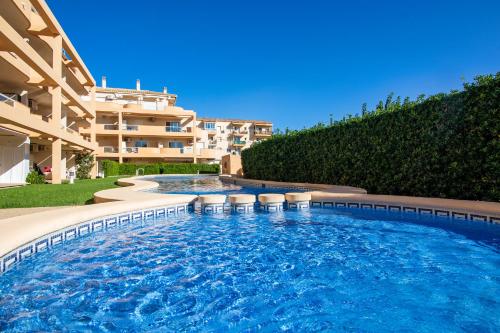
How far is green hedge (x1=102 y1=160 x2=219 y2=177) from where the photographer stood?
38281 millimetres

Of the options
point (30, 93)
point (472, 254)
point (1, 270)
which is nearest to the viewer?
point (1, 270)

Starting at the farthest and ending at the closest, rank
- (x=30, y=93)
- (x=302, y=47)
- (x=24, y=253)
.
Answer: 1. (x=302, y=47)
2. (x=30, y=93)
3. (x=24, y=253)

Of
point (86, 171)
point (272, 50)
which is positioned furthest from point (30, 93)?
point (272, 50)

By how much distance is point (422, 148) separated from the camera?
11414mm

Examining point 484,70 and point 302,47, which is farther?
point 302,47

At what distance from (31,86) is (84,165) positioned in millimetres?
11475

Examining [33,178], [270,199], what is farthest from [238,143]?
[270,199]

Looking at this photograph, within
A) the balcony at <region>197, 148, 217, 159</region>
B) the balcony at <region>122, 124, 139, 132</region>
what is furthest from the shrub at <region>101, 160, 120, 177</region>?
the balcony at <region>197, 148, 217, 159</region>

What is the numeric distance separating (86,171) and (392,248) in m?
32.1

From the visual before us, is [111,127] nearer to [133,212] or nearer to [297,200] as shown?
[133,212]

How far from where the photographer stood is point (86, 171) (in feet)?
104

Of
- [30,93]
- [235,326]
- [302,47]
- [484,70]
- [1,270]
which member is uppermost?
[302,47]

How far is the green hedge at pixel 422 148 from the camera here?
9383 mm

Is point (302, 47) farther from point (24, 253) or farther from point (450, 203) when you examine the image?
point (24, 253)
